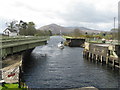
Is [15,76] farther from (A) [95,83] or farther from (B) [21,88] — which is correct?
(A) [95,83]

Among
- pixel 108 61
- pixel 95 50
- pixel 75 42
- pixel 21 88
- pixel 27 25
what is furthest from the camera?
pixel 27 25

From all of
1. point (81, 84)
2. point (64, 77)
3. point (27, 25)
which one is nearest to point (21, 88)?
point (81, 84)

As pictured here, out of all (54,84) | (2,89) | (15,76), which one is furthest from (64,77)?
(2,89)

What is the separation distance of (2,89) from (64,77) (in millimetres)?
18233

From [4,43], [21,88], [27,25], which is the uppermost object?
[27,25]

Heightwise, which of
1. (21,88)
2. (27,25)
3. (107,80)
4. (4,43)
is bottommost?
(107,80)

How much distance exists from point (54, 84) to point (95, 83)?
8353 millimetres

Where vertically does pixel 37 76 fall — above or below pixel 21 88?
below

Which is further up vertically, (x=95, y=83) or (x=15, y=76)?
(x=15, y=76)

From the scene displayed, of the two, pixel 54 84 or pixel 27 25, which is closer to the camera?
pixel 54 84

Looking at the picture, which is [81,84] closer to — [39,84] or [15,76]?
[39,84]

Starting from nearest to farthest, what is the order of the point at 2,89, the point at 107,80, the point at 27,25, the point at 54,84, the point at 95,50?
the point at 2,89 < the point at 54,84 < the point at 107,80 < the point at 95,50 < the point at 27,25

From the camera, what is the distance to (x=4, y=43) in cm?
2822

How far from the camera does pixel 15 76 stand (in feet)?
82.4
